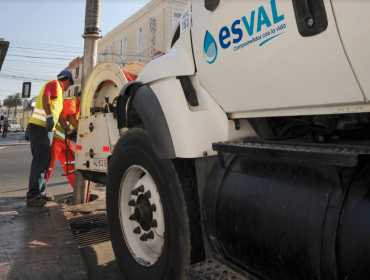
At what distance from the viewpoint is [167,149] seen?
1.83 meters

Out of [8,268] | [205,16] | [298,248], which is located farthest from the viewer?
[8,268]

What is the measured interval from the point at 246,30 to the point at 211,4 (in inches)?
12.1

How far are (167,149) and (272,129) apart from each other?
63 centimetres

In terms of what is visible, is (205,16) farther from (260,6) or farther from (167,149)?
(167,149)

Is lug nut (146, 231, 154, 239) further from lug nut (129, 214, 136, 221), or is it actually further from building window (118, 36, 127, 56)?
building window (118, 36, 127, 56)

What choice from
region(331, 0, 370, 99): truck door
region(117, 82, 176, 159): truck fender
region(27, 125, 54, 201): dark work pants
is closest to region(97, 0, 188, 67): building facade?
region(27, 125, 54, 201): dark work pants

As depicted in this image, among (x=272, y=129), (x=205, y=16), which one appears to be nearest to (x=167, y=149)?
(x=272, y=129)

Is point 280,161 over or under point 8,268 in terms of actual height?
over

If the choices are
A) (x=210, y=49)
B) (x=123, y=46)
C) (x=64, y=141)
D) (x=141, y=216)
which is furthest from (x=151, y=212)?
(x=123, y=46)

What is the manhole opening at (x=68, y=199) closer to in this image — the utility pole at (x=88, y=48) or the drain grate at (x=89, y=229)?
the utility pole at (x=88, y=48)

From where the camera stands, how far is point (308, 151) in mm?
1174

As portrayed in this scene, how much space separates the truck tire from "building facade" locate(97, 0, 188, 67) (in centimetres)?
2374

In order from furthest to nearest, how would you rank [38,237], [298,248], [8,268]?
[38,237]
[8,268]
[298,248]

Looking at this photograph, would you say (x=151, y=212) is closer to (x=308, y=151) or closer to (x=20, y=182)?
(x=308, y=151)
